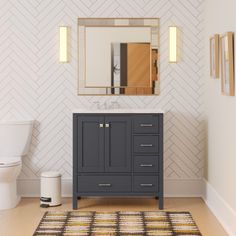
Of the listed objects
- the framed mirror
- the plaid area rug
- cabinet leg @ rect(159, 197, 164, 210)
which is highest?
the framed mirror

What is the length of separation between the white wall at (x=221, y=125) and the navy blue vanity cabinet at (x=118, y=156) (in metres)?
0.51

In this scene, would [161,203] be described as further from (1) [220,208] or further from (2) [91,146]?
(2) [91,146]

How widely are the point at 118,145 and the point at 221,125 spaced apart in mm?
1038

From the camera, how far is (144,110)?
5.45 metres

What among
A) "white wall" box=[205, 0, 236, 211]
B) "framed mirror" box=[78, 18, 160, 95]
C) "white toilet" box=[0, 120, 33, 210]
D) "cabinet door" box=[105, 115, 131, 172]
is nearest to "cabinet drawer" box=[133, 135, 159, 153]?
"cabinet door" box=[105, 115, 131, 172]

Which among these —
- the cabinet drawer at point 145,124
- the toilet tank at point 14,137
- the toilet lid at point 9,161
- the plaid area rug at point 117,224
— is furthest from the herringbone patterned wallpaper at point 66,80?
the plaid area rug at point 117,224

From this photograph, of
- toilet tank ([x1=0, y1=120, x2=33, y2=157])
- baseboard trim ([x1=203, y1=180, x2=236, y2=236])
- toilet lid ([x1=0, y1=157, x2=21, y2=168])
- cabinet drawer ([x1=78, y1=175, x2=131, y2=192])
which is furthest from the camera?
toilet tank ([x1=0, y1=120, x2=33, y2=157])

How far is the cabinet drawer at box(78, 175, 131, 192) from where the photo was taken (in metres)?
5.37

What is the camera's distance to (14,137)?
5.68 m

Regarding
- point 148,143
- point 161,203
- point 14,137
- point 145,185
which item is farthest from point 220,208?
point 14,137

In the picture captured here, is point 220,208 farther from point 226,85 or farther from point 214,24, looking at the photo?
point 214,24

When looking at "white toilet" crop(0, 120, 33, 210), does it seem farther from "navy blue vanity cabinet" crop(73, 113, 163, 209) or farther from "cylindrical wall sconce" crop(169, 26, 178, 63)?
"cylindrical wall sconce" crop(169, 26, 178, 63)

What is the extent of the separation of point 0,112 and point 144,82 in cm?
153

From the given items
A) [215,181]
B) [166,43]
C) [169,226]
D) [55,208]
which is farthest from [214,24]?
[55,208]
